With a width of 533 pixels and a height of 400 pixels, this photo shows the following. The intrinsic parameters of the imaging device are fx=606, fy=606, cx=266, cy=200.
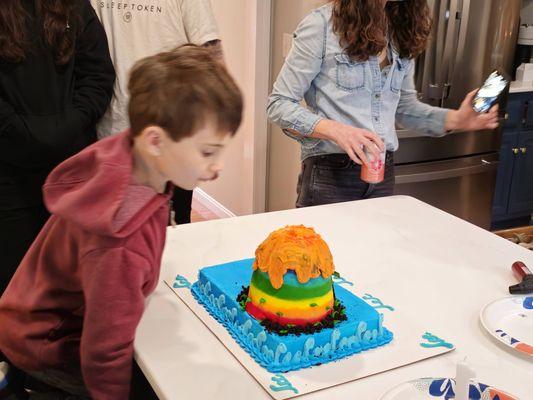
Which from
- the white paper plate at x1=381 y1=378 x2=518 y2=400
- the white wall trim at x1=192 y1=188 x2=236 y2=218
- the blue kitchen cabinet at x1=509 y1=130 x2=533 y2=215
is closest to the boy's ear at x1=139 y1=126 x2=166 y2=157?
the white paper plate at x1=381 y1=378 x2=518 y2=400

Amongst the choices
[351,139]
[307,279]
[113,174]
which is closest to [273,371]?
[307,279]

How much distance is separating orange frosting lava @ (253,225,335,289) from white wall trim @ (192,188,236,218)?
2991 mm

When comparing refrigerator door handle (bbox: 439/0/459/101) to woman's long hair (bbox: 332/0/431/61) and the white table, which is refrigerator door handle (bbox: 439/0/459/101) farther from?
the white table

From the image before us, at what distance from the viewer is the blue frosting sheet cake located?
104 centimetres

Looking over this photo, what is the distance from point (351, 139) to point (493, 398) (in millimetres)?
803

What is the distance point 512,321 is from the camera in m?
1.21

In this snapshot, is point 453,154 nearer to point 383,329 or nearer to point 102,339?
point 383,329

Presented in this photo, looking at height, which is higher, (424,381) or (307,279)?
(307,279)

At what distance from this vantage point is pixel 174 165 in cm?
104

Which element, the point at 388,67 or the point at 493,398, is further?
the point at 388,67

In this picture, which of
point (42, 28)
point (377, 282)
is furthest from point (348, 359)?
point (42, 28)

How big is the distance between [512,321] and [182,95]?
2.57 feet

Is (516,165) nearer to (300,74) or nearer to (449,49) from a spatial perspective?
(449,49)

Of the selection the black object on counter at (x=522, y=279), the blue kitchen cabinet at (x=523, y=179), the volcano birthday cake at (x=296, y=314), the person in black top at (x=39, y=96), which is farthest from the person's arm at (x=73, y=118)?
the blue kitchen cabinet at (x=523, y=179)
